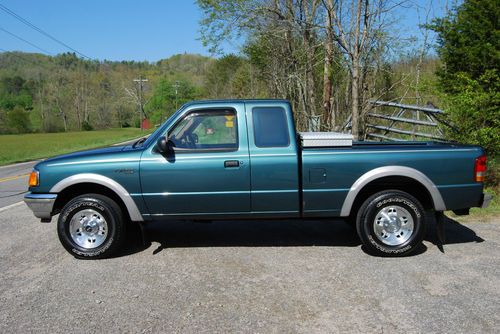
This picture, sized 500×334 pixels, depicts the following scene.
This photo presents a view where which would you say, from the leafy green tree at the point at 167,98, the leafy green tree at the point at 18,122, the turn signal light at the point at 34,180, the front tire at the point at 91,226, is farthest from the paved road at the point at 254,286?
the leafy green tree at the point at 167,98

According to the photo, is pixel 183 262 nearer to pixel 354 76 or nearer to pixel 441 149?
pixel 441 149

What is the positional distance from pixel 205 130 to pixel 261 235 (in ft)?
5.97

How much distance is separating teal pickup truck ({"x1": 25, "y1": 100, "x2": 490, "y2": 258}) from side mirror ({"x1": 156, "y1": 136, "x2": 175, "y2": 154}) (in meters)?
0.01

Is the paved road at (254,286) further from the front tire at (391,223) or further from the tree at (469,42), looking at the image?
the tree at (469,42)

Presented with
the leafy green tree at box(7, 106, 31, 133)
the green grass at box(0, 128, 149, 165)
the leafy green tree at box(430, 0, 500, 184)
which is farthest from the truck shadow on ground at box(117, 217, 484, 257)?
the leafy green tree at box(7, 106, 31, 133)

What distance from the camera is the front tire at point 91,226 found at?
190 inches

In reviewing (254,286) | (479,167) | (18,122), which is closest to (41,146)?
(254,286)

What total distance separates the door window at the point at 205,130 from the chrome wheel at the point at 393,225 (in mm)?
2051

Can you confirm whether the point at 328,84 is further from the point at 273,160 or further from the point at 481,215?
the point at 273,160

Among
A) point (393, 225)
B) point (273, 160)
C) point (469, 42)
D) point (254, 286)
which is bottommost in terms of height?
point (254, 286)

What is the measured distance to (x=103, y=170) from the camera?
15.5 ft

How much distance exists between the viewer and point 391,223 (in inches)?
191

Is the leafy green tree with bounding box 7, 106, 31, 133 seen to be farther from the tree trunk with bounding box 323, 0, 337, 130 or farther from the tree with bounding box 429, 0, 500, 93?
the tree with bounding box 429, 0, 500, 93

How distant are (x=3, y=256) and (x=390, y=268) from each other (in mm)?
4772
